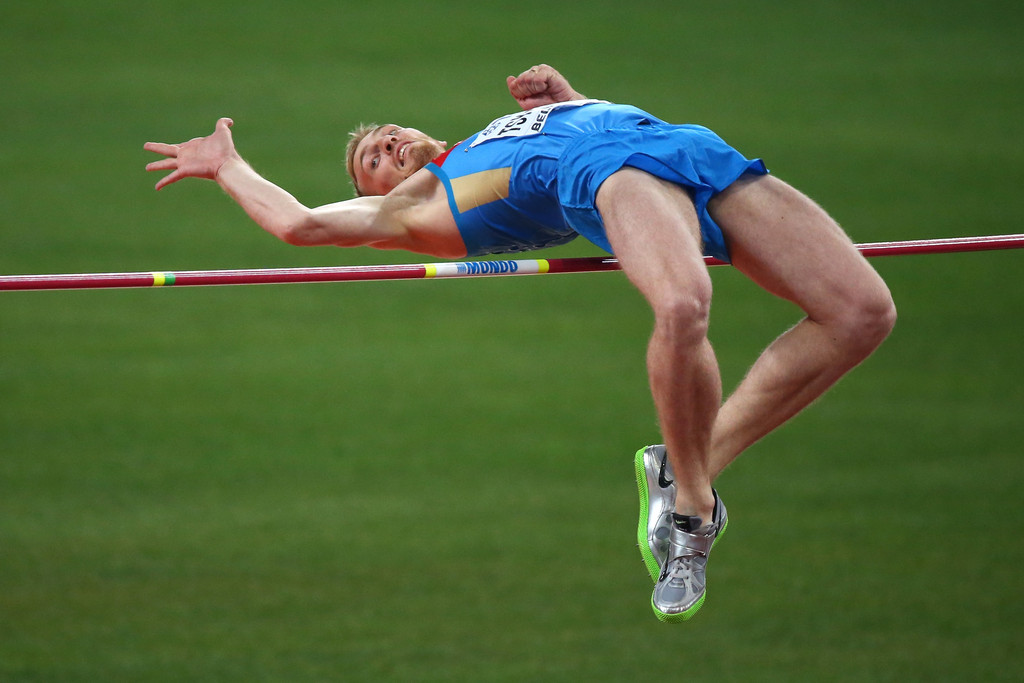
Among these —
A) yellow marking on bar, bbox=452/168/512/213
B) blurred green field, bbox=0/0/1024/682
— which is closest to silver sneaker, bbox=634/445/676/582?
yellow marking on bar, bbox=452/168/512/213

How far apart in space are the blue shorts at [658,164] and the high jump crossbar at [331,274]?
235mm

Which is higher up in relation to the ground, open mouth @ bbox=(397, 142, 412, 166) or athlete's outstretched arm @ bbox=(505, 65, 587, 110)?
athlete's outstretched arm @ bbox=(505, 65, 587, 110)

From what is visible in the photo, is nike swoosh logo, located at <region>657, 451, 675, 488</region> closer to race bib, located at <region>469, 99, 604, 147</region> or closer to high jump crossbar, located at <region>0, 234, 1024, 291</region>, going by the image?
high jump crossbar, located at <region>0, 234, 1024, 291</region>

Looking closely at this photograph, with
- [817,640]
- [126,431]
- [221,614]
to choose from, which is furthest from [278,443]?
Answer: [817,640]

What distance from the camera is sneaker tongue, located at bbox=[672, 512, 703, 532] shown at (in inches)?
98.0

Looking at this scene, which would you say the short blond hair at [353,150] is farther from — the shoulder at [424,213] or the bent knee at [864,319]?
the bent knee at [864,319]

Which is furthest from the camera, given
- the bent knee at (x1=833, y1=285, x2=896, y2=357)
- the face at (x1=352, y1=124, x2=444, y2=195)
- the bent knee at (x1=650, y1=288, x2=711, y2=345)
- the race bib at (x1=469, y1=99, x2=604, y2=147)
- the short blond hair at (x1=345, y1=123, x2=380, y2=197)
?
the short blond hair at (x1=345, y1=123, x2=380, y2=197)

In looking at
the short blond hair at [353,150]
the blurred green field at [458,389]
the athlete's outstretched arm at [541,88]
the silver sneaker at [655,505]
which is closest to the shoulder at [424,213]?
the athlete's outstretched arm at [541,88]

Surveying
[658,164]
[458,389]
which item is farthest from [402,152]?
[458,389]

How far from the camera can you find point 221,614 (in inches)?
188

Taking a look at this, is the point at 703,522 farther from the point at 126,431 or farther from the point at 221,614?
the point at 126,431

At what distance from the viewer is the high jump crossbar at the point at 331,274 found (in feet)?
8.64

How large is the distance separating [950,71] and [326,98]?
386 centimetres

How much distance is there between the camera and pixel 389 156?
128 inches
